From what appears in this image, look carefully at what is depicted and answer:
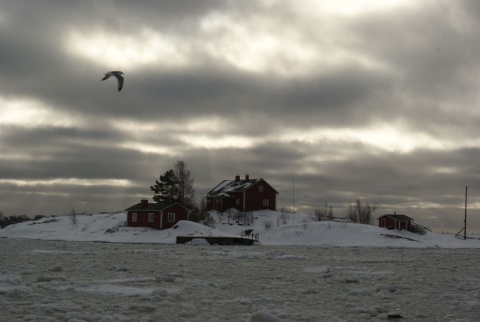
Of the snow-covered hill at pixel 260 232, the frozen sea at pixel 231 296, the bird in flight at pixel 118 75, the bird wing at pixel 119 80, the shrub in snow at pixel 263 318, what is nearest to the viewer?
the shrub in snow at pixel 263 318

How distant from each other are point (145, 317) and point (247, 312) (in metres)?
2.23

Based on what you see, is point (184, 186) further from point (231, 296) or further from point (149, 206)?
point (231, 296)

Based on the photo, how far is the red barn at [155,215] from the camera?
236ft

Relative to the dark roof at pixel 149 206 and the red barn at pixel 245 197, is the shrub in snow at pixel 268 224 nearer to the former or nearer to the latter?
the red barn at pixel 245 197

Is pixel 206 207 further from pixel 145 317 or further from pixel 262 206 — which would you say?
pixel 145 317

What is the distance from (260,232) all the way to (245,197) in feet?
70.8

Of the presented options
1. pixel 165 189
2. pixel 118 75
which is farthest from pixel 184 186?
pixel 118 75

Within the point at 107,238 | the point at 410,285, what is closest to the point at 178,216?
the point at 107,238

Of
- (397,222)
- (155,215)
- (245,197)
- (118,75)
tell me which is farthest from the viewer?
(245,197)

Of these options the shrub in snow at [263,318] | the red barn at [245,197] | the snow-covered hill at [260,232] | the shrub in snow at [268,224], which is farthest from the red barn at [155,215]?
the shrub in snow at [263,318]

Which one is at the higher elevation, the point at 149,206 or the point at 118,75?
the point at 118,75

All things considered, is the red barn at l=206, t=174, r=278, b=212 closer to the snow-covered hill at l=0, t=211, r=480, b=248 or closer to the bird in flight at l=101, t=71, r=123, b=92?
the snow-covered hill at l=0, t=211, r=480, b=248

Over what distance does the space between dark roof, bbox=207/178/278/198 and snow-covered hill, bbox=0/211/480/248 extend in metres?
4.37

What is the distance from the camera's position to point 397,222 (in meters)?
80.2
